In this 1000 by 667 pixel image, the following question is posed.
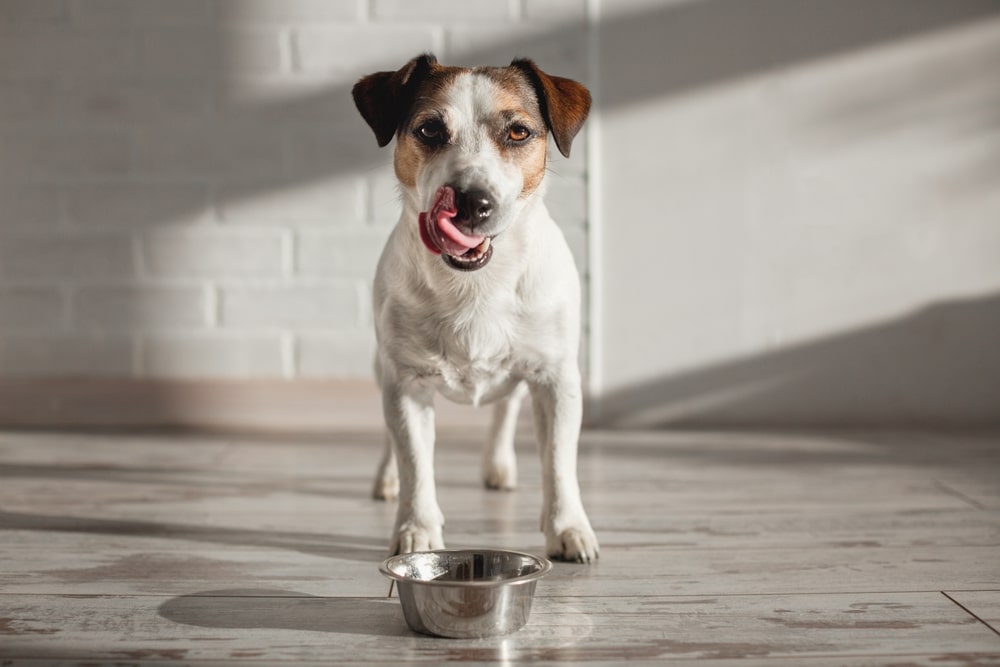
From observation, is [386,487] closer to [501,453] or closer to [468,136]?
[501,453]

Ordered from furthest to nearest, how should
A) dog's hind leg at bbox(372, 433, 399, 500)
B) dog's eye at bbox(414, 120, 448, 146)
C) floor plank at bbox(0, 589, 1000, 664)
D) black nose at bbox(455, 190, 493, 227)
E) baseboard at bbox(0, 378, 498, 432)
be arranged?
baseboard at bbox(0, 378, 498, 432), dog's hind leg at bbox(372, 433, 399, 500), dog's eye at bbox(414, 120, 448, 146), black nose at bbox(455, 190, 493, 227), floor plank at bbox(0, 589, 1000, 664)

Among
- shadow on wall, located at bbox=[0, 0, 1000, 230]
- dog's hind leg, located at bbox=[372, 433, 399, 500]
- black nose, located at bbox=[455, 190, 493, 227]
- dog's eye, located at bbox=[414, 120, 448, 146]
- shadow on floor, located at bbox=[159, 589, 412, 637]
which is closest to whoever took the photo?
shadow on floor, located at bbox=[159, 589, 412, 637]

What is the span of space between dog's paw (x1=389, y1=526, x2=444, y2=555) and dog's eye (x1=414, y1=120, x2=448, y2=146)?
25.7 inches

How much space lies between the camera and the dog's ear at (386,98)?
1835 mm

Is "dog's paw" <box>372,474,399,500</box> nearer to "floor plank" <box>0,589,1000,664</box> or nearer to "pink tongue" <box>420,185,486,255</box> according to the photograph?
"floor plank" <box>0,589,1000,664</box>

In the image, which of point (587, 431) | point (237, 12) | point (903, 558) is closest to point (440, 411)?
point (587, 431)

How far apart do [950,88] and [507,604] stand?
8.42 feet

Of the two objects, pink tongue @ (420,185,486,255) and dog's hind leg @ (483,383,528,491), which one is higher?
pink tongue @ (420,185,486,255)

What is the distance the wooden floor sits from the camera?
1.39 metres

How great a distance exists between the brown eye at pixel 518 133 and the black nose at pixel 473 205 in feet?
0.59

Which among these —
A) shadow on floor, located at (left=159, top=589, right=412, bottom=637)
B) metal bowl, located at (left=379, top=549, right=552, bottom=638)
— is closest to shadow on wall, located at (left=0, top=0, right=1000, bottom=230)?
shadow on floor, located at (left=159, top=589, right=412, bottom=637)

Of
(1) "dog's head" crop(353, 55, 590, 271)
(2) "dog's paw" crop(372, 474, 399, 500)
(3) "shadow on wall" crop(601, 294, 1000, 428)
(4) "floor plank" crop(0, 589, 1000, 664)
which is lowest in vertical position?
(4) "floor plank" crop(0, 589, 1000, 664)

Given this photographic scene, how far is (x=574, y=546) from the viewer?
1.80 m

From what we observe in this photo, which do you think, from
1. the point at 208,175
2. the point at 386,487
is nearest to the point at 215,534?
the point at 386,487
